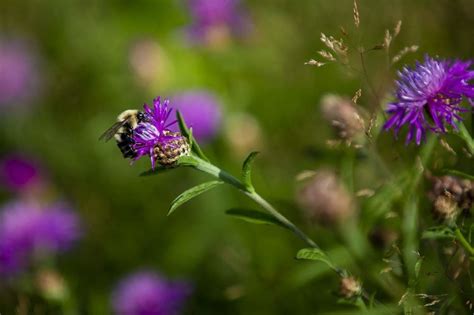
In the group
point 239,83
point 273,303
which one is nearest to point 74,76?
point 239,83

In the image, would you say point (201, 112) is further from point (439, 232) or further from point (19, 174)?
point (439, 232)

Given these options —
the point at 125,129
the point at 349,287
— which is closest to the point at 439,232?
the point at 349,287

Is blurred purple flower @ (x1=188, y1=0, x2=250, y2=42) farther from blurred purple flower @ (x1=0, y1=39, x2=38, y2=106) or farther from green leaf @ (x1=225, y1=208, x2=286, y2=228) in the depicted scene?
green leaf @ (x1=225, y1=208, x2=286, y2=228)

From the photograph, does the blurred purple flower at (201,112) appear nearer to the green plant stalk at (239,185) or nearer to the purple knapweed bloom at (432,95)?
the green plant stalk at (239,185)

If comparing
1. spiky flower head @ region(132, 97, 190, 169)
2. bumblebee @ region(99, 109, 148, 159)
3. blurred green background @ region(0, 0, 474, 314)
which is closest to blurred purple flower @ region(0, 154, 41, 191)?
blurred green background @ region(0, 0, 474, 314)

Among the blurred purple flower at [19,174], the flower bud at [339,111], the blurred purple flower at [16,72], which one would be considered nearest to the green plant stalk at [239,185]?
the flower bud at [339,111]
